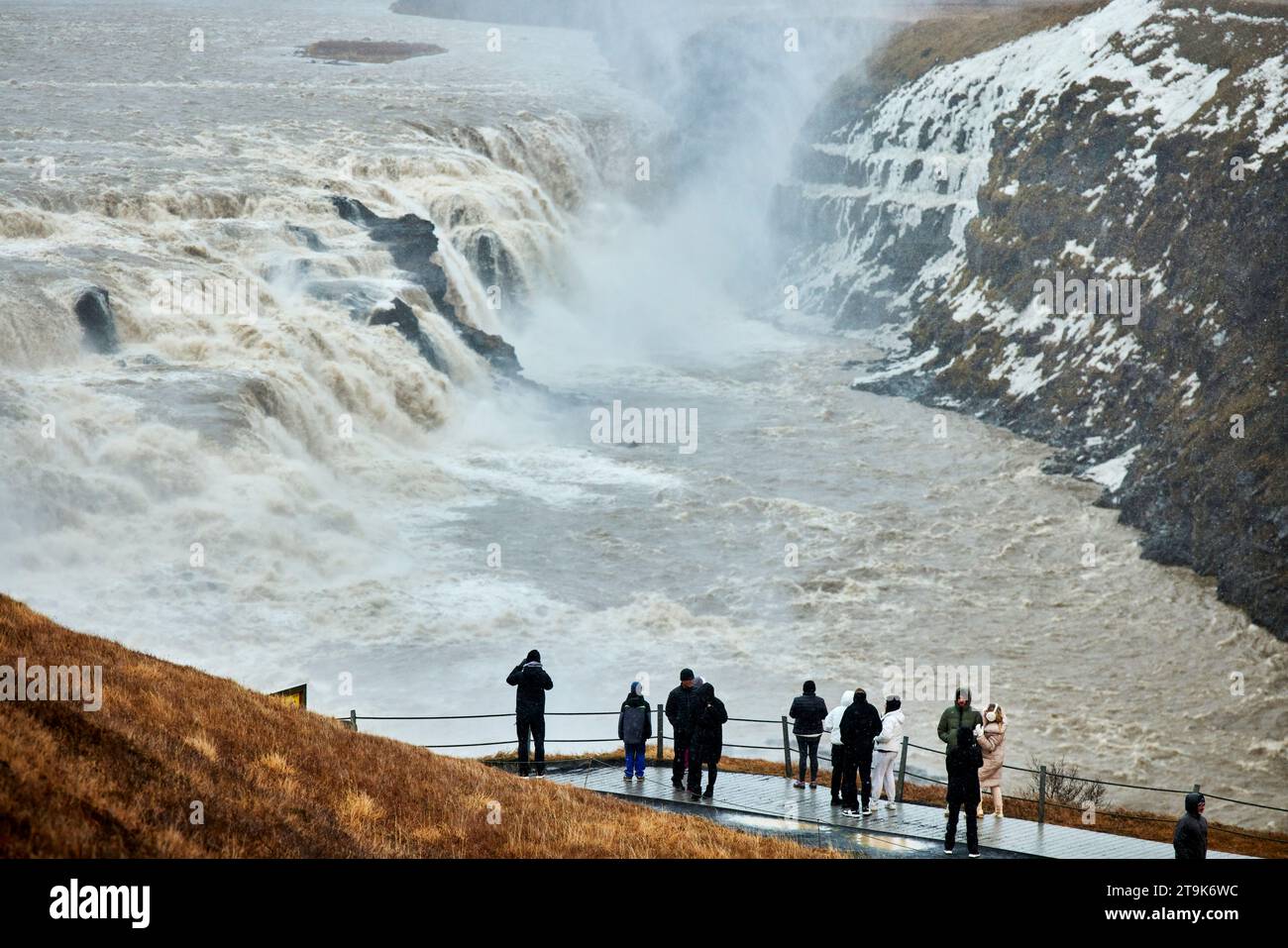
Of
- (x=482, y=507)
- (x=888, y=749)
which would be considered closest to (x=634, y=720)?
(x=888, y=749)

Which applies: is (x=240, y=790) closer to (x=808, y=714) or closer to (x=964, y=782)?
(x=964, y=782)

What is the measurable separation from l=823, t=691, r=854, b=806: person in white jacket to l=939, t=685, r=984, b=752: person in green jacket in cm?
179

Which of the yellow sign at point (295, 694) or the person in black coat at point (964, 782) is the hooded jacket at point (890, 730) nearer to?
the person in black coat at point (964, 782)

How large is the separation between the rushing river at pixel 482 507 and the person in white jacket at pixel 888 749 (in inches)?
400

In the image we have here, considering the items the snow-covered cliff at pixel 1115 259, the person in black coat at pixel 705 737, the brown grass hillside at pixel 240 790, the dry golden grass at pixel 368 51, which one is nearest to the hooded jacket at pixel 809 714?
the person in black coat at pixel 705 737

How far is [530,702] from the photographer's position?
1880 cm

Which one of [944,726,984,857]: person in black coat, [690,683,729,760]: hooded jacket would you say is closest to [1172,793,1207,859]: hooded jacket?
[944,726,984,857]: person in black coat

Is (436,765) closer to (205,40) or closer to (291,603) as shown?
(291,603)

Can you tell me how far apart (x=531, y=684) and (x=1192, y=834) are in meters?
8.50

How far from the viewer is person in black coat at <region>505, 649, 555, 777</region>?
18328 mm

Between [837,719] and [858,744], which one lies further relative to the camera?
Answer: [837,719]

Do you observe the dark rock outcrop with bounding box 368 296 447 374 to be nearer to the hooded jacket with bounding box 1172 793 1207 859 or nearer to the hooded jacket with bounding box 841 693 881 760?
the hooded jacket with bounding box 841 693 881 760
